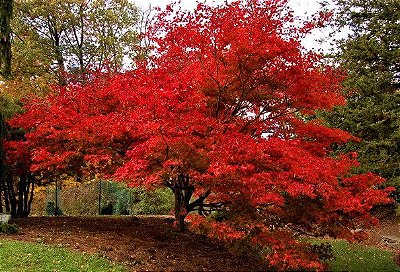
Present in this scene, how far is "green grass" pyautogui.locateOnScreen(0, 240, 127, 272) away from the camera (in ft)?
28.8

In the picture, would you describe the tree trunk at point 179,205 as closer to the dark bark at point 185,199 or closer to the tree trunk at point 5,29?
the dark bark at point 185,199

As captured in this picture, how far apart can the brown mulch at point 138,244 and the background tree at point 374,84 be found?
10980mm

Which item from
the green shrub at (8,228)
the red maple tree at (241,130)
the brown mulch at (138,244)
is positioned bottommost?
the brown mulch at (138,244)

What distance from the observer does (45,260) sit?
30.0 feet

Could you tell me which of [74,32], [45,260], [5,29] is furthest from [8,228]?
[74,32]

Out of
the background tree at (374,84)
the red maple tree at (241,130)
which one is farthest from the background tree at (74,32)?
the red maple tree at (241,130)

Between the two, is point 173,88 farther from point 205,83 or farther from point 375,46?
point 375,46

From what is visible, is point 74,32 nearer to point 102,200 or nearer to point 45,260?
point 102,200

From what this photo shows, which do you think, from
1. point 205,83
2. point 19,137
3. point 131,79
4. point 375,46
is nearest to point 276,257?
point 205,83

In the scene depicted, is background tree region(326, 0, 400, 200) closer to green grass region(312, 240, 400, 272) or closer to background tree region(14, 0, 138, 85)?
green grass region(312, 240, 400, 272)

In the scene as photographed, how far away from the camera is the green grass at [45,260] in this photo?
28.8 feet

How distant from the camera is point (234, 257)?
11719 millimetres

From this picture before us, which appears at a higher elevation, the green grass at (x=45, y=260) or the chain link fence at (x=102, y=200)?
the chain link fence at (x=102, y=200)

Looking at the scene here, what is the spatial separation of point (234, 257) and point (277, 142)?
424 centimetres
